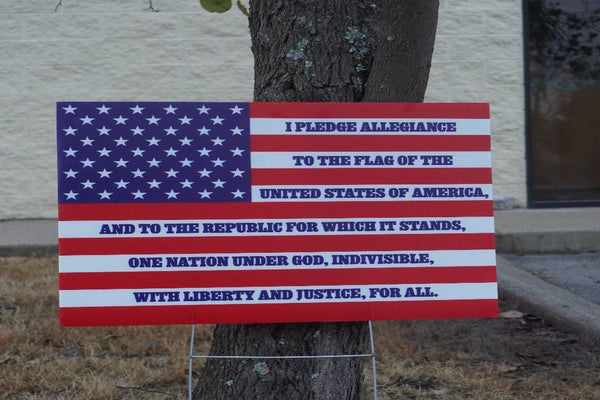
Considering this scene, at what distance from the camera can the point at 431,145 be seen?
9.43 ft

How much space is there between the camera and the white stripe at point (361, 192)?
2795 millimetres

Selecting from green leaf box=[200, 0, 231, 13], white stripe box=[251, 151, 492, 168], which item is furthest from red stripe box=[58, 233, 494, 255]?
green leaf box=[200, 0, 231, 13]

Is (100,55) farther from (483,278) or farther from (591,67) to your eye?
(483,278)

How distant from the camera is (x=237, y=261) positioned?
2771mm

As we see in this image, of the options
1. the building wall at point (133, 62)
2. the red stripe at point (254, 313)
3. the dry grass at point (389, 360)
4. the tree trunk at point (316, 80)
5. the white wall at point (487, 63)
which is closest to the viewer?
the red stripe at point (254, 313)

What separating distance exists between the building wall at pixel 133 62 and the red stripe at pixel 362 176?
6.17m

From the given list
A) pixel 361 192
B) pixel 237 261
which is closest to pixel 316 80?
pixel 361 192

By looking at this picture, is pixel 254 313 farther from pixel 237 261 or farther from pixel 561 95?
pixel 561 95

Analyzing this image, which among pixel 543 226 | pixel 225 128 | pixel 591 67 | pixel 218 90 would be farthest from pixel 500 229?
pixel 225 128

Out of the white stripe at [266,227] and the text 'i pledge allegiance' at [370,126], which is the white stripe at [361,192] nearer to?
the white stripe at [266,227]

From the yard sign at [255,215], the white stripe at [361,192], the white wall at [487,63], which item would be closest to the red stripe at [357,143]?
the yard sign at [255,215]

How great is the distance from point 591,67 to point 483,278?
7.05m

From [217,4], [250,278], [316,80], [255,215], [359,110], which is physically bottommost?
[250,278]

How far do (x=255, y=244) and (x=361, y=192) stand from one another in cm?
43
